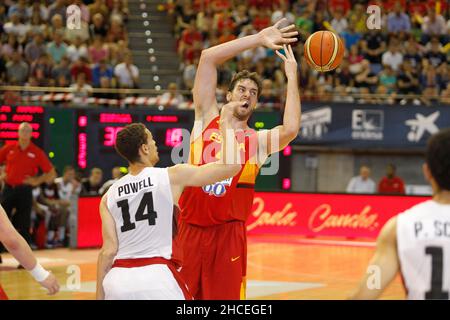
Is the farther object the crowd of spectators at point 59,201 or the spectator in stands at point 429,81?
the spectator in stands at point 429,81

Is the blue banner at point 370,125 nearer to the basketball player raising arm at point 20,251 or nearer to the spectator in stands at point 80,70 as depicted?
the spectator in stands at point 80,70

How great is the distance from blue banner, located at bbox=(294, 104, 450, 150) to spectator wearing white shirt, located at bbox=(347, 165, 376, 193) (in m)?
0.66

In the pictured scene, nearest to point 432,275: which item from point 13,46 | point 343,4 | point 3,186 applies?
point 3,186

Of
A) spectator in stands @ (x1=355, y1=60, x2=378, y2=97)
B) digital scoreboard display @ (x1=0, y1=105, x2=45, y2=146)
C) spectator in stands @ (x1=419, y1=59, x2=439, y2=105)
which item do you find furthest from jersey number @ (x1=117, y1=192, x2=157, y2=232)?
spectator in stands @ (x1=355, y1=60, x2=378, y2=97)

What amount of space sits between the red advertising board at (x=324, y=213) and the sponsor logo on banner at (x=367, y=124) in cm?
157

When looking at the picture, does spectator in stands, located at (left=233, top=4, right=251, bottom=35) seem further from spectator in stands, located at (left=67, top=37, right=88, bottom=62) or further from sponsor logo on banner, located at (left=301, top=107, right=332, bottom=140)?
spectator in stands, located at (left=67, top=37, right=88, bottom=62)

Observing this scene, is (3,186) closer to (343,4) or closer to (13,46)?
(13,46)

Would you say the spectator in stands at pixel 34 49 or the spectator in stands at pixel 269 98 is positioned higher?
the spectator in stands at pixel 34 49

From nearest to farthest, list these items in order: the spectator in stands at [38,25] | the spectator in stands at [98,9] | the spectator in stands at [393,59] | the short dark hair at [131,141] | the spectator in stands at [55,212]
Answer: the short dark hair at [131,141] → the spectator in stands at [55,212] → the spectator in stands at [38,25] → the spectator in stands at [98,9] → the spectator in stands at [393,59]

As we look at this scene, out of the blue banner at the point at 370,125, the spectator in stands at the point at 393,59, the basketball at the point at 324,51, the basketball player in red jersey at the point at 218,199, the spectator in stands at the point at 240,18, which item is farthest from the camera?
the spectator in stands at the point at 240,18

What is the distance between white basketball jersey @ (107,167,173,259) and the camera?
18.5 ft

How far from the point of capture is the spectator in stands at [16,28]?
19.8 m

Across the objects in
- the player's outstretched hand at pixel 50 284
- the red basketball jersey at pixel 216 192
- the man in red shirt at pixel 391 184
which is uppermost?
the red basketball jersey at pixel 216 192

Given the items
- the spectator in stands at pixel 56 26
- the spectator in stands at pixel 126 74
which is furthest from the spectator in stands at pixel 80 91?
the spectator in stands at pixel 56 26
